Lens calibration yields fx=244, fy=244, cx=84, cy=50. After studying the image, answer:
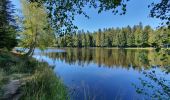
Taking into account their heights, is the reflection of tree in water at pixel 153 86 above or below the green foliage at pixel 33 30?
below

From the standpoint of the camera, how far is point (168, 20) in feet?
12.5

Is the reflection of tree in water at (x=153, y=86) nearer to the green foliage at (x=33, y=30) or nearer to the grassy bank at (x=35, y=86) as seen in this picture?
the grassy bank at (x=35, y=86)

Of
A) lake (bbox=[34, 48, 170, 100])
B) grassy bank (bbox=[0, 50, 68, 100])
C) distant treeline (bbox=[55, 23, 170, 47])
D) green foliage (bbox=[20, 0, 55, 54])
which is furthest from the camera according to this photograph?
distant treeline (bbox=[55, 23, 170, 47])

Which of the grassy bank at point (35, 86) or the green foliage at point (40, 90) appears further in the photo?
the grassy bank at point (35, 86)

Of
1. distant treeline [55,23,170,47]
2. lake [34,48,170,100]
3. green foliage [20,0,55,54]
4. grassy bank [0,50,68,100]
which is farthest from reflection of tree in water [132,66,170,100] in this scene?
distant treeline [55,23,170,47]

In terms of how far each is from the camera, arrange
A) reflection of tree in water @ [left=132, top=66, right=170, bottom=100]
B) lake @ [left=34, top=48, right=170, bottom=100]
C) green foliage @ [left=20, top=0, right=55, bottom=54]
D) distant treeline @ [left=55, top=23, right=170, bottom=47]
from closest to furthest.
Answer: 1. reflection of tree in water @ [left=132, top=66, right=170, bottom=100]
2. lake @ [left=34, top=48, right=170, bottom=100]
3. green foliage @ [left=20, top=0, right=55, bottom=54]
4. distant treeline @ [left=55, top=23, right=170, bottom=47]

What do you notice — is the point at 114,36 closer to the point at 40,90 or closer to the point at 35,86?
the point at 35,86

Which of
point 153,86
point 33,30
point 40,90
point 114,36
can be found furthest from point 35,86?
point 114,36

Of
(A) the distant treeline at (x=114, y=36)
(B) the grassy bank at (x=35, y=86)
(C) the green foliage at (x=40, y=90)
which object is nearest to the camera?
(C) the green foliage at (x=40, y=90)

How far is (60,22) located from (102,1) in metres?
0.63

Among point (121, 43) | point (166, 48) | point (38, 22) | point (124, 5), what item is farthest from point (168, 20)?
point (121, 43)

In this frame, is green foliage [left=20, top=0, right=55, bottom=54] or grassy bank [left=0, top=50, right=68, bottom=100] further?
green foliage [left=20, top=0, right=55, bottom=54]

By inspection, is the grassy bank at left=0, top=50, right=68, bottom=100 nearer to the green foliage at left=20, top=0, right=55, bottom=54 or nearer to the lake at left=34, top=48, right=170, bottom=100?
the lake at left=34, top=48, right=170, bottom=100

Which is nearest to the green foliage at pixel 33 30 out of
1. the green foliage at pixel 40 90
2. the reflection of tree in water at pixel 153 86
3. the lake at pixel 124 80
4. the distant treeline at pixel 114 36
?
the lake at pixel 124 80
